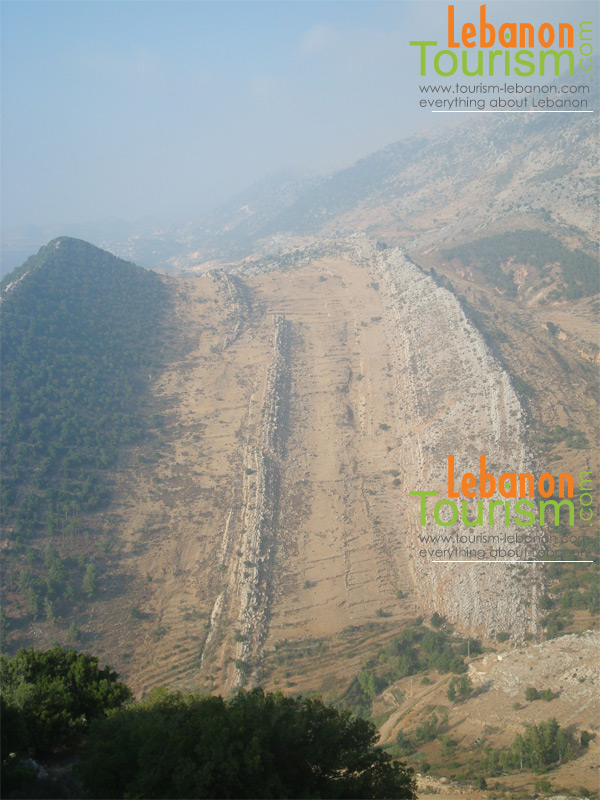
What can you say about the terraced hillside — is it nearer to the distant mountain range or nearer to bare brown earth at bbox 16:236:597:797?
bare brown earth at bbox 16:236:597:797

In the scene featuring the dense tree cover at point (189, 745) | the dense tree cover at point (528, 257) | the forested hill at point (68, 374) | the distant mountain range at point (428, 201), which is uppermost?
the distant mountain range at point (428, 201)

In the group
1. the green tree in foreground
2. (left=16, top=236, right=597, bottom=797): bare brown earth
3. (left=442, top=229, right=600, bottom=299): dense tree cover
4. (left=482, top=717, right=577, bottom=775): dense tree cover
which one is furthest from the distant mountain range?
the green tree in foreground

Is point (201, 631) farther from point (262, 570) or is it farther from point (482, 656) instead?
point (482, 656)

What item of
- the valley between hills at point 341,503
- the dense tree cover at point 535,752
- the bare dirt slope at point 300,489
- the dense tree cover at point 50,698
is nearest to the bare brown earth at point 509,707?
the valley between hills at point 341,503

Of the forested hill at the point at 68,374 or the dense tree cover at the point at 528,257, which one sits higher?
the dense tree cover at the point at 528,257

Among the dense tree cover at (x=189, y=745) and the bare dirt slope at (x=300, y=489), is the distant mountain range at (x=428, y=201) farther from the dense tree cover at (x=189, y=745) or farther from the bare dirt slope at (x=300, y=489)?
the dense tree cover at (x=189, y=745)

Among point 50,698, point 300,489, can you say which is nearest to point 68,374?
point 300,489
